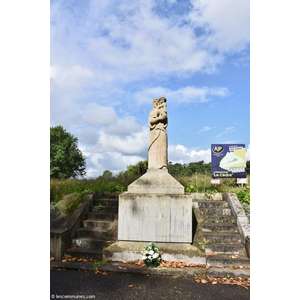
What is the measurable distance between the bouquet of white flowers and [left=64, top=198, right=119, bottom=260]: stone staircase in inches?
46.0

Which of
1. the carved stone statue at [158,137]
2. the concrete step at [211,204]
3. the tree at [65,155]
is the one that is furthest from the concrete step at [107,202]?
the tree at [65,155]

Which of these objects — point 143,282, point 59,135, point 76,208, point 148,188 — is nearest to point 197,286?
point 143,282

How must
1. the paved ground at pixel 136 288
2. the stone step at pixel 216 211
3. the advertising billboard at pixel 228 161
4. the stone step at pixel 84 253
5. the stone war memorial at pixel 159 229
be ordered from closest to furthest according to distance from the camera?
the paved ground at pixel 136 288
the stone war memorial at pixel 159 229
the stone step at pixel 84 253
the stone step at pixel 216 211
the advertising billboard at pixel 228 161

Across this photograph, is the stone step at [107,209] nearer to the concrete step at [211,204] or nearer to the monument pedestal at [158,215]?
the monument pedestal at [158,215]

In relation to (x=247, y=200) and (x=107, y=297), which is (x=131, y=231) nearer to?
(x=107, y=297)

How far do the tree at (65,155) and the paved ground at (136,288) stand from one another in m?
25.5

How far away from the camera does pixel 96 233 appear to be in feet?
20.2

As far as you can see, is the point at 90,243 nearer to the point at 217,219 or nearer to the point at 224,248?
the point at 224,248

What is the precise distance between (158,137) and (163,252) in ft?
9.17

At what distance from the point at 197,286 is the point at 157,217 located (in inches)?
65.6

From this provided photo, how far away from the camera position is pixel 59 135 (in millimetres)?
31344

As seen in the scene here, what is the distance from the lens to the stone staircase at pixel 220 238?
16.5 ft

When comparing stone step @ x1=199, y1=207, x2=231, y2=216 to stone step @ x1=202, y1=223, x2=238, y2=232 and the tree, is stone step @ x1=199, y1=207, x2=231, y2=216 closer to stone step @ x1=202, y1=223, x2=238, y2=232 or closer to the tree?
stone step @ x1=202, y1=223, x2=238, y2=232

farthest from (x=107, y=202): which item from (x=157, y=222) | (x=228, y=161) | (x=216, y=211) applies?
(x=228, y=161)
